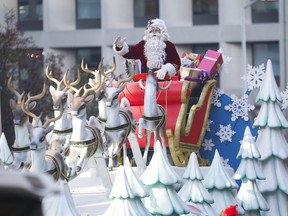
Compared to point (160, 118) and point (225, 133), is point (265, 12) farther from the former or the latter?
point (160, 118)

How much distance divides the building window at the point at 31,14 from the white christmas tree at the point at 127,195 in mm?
38958

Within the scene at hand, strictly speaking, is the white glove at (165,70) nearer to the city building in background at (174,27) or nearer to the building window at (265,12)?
the city building in background at (174,27)

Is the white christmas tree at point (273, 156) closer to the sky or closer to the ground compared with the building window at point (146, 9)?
closer to the ground

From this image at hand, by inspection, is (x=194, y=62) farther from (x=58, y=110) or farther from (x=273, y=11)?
(x=273, y=11)

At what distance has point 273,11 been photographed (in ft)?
150

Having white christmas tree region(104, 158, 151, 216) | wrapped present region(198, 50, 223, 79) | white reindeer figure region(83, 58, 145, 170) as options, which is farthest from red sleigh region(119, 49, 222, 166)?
white christmas tree region(104, 158, 151, 216)

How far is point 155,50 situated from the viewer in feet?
38.1

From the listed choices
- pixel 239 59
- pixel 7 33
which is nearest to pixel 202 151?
pixel 7 33

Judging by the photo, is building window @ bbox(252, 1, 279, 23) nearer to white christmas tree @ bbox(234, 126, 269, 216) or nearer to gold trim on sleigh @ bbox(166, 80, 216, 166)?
gold trim on sleigh @ bbox(166, 80, 216, 166)

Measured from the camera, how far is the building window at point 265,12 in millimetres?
45156

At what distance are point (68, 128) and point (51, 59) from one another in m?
24.4

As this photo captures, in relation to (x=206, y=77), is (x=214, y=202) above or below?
below

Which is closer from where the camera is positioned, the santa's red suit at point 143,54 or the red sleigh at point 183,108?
the santa's red suit at point 143,54

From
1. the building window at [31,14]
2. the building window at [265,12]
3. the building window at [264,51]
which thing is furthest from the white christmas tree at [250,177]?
the building window at [31,14]
